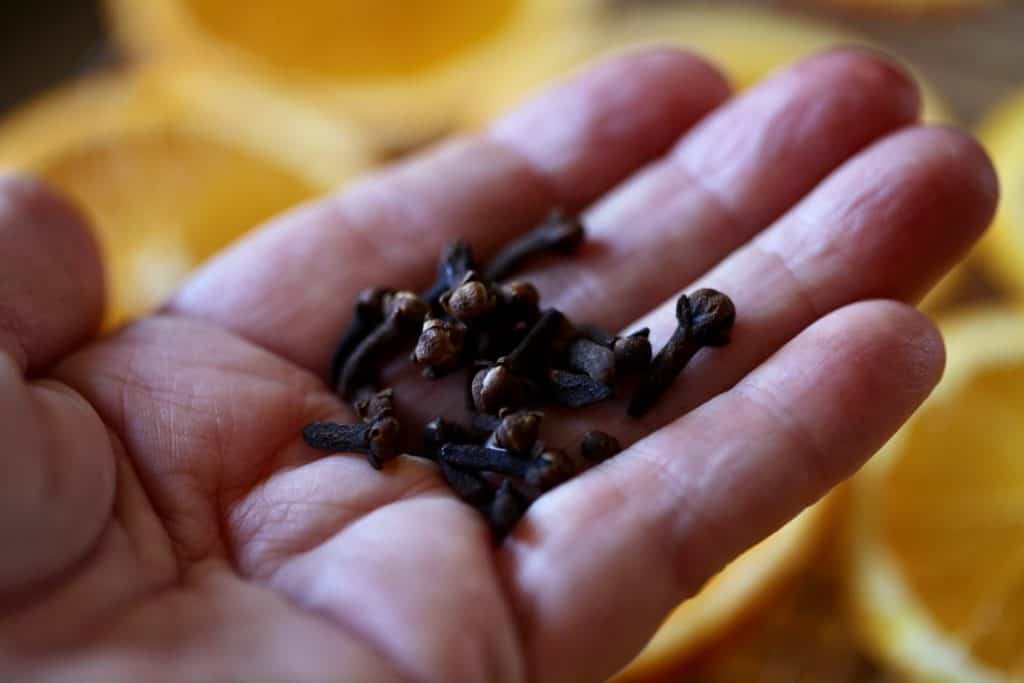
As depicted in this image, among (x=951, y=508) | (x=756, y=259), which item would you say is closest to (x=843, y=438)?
(x=756, y=259)

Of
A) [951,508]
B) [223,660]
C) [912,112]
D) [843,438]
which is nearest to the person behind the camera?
[223,660]

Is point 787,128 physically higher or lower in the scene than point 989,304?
higher

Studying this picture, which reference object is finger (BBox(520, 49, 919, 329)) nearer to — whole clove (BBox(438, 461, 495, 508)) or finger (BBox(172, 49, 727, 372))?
finger (BBox(172, 49, 727, 372))

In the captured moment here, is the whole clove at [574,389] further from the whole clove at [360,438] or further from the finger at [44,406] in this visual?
the finger at [44,406]

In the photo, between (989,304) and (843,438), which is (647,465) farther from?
(989,304)

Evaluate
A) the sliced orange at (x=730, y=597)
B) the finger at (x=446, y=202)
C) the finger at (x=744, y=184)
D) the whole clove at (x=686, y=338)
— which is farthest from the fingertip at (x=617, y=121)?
the sliced orange at (x=730, y=597)
